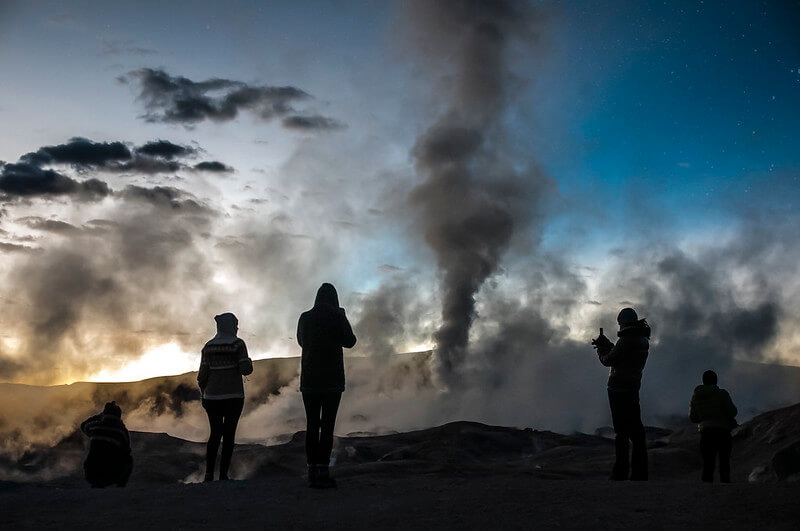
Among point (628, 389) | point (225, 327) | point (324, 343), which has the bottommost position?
point (628, 389)

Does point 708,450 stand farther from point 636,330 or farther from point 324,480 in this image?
point 324,480

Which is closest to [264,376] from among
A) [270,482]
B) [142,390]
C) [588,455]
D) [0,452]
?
[142,390]

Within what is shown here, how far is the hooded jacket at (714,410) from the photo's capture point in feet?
31.1

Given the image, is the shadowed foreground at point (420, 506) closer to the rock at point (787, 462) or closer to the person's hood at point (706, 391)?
the person's hood at point (706, 391)

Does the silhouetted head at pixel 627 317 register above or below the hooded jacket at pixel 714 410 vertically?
above

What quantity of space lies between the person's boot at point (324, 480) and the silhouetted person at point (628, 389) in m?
3.79

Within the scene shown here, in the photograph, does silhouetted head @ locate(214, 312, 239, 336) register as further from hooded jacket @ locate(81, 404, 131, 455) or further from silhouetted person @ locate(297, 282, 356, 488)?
hooded jacket @ locate(81, 404, 131, 455)

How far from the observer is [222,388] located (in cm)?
866

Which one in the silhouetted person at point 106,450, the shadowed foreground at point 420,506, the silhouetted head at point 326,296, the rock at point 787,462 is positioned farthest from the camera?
the rock at point 787,462

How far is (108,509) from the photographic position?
20.7ft

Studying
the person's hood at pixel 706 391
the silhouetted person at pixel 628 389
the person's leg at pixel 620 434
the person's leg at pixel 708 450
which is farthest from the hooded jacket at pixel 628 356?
the person's leg at pixel 708 450

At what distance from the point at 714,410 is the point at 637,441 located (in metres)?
1.43

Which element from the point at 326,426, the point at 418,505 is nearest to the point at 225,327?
the point at 326,426

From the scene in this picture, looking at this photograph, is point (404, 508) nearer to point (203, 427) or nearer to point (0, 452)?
point (0, 452)
